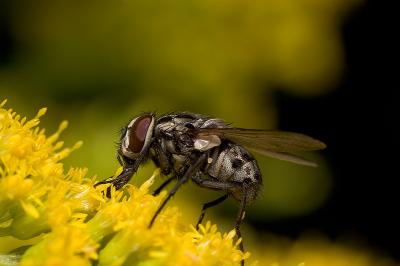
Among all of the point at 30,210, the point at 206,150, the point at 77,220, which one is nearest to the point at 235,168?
the point at 206,150

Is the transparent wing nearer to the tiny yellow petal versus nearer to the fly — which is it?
the fly

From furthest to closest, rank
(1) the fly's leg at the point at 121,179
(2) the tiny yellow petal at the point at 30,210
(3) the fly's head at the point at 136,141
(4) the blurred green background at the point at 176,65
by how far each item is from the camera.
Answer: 1. (4) the blurred green background at the point at 176,65
2. (3) the fly's head at the point at 136,141
3. (1) the fly's leg at the point at 121,179
4. (2) the tiny yellow petal at the point at 30,210

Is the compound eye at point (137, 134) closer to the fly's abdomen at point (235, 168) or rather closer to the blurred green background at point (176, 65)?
the fly's abdomen at point (235, 168)

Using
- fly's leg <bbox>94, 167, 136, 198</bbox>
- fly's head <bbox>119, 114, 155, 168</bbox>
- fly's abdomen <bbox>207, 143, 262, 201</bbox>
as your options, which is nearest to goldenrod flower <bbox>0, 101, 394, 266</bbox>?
fly's leg <bbox>94, 167, 136, 198</bbox>

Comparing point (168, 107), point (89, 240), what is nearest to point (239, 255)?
point (89, 240)

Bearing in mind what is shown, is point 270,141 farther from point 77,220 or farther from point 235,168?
point 77,220

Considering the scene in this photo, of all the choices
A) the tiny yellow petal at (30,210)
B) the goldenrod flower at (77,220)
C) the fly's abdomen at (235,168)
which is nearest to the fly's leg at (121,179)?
the goldenrod flower at (77,220)

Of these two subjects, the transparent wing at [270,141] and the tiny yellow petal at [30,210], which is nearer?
the tiny yellow petal at [30,210]

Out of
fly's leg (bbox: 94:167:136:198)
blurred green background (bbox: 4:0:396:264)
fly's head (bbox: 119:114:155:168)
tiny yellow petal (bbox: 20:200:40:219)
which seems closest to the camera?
tiny yellow petal (bbox: 20:200:40:219)

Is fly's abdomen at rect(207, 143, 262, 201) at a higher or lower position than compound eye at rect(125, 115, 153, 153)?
lower
